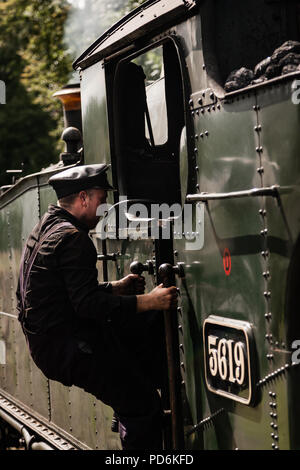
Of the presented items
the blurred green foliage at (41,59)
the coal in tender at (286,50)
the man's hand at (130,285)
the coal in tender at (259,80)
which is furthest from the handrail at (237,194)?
the blurred green foliage at (41,59)

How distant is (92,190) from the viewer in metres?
3.75

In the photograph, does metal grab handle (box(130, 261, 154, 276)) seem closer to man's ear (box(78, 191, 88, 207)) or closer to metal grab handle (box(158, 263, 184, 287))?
metal grab handle (box(158, 263, 184, 287))

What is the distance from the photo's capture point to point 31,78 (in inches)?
762

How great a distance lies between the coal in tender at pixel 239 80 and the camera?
3.09m

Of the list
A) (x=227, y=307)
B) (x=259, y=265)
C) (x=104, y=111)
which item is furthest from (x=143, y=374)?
(x=104, y=111)

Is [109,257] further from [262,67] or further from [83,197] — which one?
[262,67]

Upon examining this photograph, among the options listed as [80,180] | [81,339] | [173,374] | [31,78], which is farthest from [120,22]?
[31,78]

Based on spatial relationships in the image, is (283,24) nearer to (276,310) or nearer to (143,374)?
(276,310)

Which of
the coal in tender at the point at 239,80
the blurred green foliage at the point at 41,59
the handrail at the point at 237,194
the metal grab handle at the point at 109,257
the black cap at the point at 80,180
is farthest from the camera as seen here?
the blurred green foliage at the point at 41,59

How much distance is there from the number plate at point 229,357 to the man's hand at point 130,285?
2.09ft

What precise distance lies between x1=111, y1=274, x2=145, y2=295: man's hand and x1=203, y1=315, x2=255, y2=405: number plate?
2.09ft

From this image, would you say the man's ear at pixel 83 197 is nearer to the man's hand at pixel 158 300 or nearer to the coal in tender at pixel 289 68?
the man's hand at pixel 158 300

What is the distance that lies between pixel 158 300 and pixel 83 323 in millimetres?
425

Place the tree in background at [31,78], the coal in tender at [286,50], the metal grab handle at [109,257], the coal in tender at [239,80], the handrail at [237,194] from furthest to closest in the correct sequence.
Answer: the tree in background at [31,78], the metal grab handle at [109,257], the coal in tender at [239,80], the coal in tender at [286,50], the handrail at [237,194]
